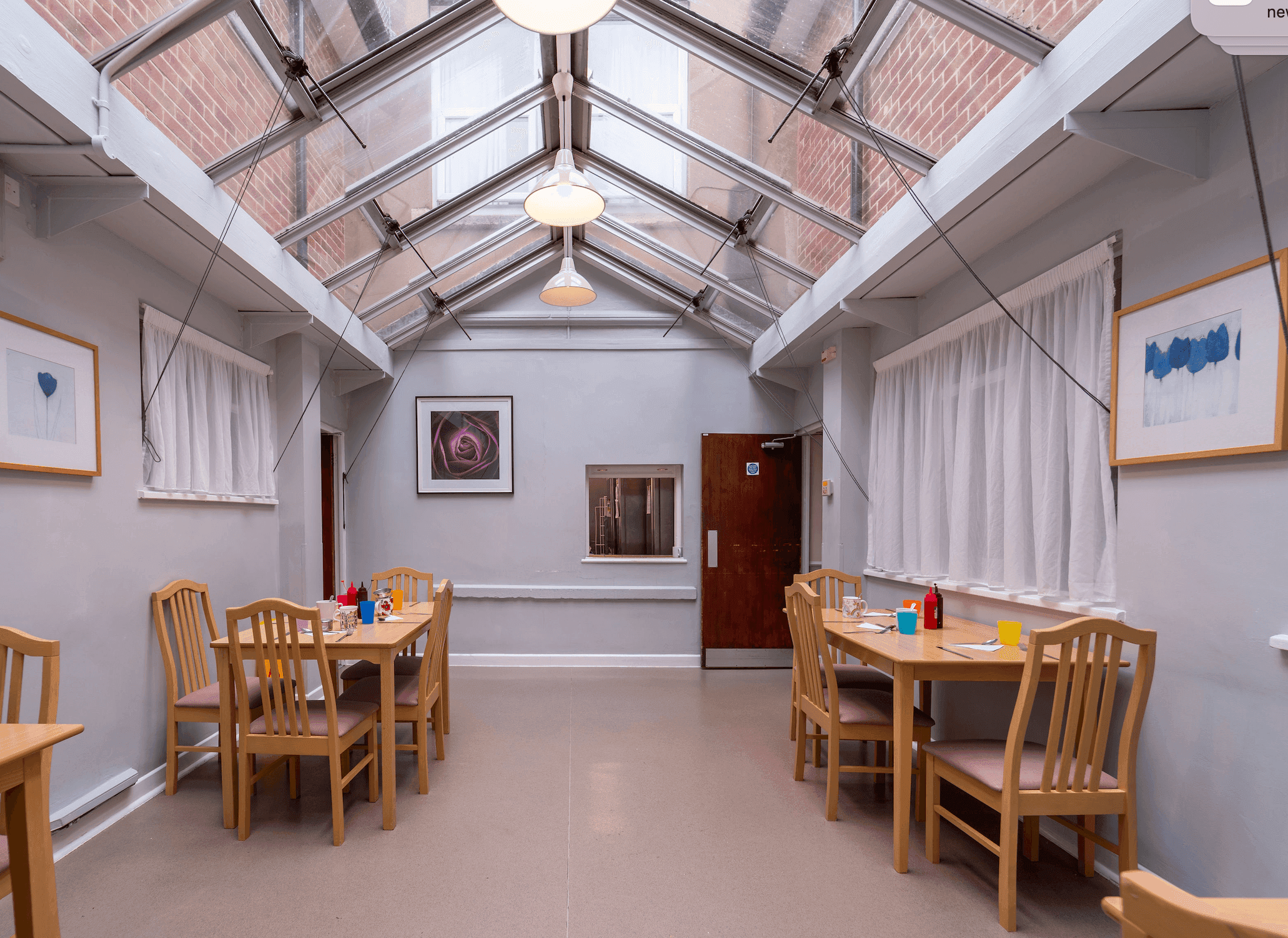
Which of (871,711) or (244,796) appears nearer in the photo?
(244,796)

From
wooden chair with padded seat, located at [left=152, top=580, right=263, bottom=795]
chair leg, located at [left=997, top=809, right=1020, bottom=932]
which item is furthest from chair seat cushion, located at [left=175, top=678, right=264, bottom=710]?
chair leg, located at [left=997, top=809, right=1020, bottom=932]

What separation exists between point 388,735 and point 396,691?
51 centimetres

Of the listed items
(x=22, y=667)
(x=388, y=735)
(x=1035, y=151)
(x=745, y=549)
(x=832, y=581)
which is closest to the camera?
(x=22, y=667)

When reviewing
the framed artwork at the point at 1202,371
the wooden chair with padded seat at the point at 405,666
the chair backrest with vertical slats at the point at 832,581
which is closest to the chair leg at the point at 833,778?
the chair backrest with vertical slats at the point at 832,581

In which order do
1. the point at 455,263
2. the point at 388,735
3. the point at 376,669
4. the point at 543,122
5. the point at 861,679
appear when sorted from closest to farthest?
the point at 388,735 → the point at 861,679 → the point at 376,669 → the point at 543,122 → the point at 455,263

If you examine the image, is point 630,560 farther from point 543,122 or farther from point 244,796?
point 244,796

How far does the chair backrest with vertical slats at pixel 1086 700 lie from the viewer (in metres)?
2.18

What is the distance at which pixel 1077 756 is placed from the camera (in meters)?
2.28

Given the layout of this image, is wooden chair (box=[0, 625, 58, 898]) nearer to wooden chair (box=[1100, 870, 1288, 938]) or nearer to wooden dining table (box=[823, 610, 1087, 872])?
wooden chair (box=[1100, 870, 1288, 938])

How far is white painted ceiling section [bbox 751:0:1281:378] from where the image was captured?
6.47ft

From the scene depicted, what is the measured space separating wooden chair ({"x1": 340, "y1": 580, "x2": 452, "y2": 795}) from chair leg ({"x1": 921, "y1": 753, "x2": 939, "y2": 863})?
2173mm

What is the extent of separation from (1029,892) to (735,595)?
12.2 feet

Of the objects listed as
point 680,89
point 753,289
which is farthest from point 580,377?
point 680,89

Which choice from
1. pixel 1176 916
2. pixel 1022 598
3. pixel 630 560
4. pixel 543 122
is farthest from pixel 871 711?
pixel 543 122
